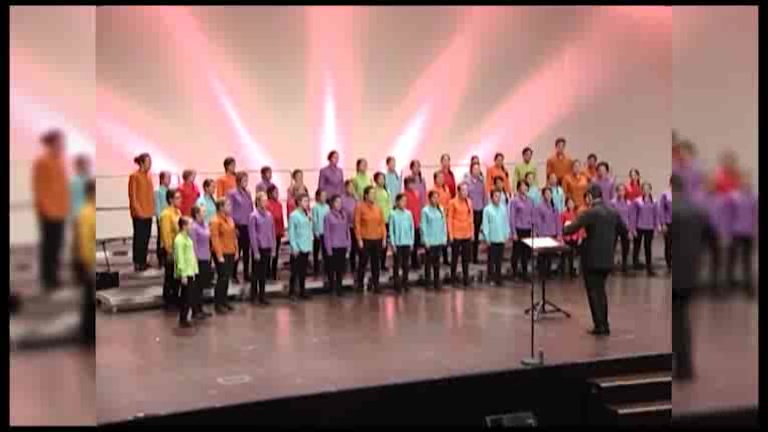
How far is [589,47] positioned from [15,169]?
29.3ft

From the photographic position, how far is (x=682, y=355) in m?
2.17

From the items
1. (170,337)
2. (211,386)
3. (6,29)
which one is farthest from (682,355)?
(170,337)

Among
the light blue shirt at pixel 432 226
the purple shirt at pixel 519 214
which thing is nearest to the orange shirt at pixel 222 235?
the light blue shirt at pixel 432 226

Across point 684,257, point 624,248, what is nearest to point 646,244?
point 624,248

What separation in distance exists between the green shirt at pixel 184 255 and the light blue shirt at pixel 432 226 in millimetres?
2359

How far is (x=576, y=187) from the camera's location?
902 centimetres

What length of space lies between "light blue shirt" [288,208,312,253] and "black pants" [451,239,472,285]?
1494 mm

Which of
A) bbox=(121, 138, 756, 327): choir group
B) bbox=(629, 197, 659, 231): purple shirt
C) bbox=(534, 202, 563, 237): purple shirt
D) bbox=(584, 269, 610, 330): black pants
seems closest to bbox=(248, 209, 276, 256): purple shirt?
bbox=(121, 138, 756, 327): choir group

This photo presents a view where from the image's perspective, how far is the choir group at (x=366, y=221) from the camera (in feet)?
23.0

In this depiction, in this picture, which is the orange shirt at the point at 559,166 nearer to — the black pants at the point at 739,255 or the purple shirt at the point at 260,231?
the purple shirt at the point at 260,231

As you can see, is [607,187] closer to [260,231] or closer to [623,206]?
[623,206]

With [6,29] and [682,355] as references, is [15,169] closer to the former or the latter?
[6,29]

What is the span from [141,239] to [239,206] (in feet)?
2.93

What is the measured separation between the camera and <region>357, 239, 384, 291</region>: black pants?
784 centimetres
